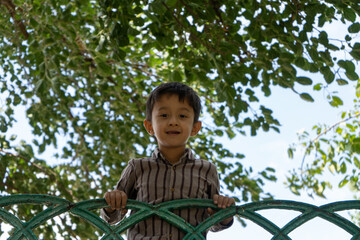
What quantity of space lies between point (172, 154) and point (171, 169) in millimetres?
66

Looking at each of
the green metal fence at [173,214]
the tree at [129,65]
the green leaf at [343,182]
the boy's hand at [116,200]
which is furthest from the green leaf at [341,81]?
the green leaf at [343,182]

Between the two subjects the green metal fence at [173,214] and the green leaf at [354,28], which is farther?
the green leaf at [354,28]

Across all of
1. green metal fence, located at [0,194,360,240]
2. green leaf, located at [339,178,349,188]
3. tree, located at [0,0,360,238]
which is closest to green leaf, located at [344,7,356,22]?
tree, located at [0,0,360,238]

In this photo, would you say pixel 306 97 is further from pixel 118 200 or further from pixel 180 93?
pixel 118 200

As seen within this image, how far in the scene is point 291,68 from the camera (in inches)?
118

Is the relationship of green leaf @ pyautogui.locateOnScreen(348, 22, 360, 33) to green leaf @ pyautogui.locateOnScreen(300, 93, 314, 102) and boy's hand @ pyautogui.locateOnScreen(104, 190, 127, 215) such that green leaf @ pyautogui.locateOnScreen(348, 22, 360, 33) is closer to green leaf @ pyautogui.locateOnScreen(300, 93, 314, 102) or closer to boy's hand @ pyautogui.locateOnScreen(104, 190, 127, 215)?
green leaf @ pyautogui.locateOnScreen(300, 93, 314, 102)

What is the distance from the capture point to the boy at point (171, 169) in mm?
1702

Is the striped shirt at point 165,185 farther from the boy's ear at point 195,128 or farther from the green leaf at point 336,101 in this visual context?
the green leaf at point 336,101

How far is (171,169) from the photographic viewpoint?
1769 mm

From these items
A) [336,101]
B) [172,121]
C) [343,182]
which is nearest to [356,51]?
[336,101]

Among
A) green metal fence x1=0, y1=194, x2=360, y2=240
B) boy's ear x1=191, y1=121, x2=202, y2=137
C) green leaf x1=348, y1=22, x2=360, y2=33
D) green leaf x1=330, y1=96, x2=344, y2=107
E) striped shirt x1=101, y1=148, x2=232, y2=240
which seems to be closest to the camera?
green metal fence x1=0, y1=194, x2=360, y2=240

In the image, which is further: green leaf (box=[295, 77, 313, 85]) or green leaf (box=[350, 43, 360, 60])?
green leaf (box=[295, 77, 313, 85])

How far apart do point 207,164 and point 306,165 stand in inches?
143

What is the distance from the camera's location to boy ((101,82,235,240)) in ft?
5.58
